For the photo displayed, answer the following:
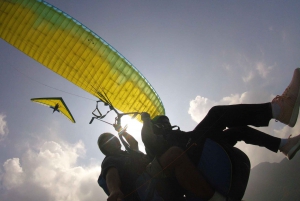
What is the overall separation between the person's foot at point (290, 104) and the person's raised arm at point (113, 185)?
2.46 metres

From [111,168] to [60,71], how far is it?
279 inches

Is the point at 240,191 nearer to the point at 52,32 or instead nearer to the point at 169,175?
the point at 169,175

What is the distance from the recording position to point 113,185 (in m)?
2.53

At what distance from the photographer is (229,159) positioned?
8.12 ft

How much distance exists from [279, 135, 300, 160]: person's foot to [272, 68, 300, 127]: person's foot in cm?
22

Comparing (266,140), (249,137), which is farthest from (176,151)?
(266,140)

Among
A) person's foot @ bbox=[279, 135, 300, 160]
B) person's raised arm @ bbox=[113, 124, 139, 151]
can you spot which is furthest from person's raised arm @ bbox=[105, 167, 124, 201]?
person's foot @ bbox=[279, 135, 300, 160]

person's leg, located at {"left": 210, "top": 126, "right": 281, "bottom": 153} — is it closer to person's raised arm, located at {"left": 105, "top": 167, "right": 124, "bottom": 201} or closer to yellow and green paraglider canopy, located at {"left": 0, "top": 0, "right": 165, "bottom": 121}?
person's raised arm, located at {"left": 105, "top": 167, "right": 124, "bottom": 201}

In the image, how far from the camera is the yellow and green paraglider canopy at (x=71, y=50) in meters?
7.72

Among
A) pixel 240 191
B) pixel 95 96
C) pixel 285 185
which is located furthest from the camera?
pixel 285 185

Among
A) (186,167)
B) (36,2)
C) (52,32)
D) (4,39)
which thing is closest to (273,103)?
(186,167)

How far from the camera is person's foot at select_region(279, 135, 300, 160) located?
260cm

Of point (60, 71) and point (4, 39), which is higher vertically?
point (4, 39)

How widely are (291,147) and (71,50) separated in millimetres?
8372
